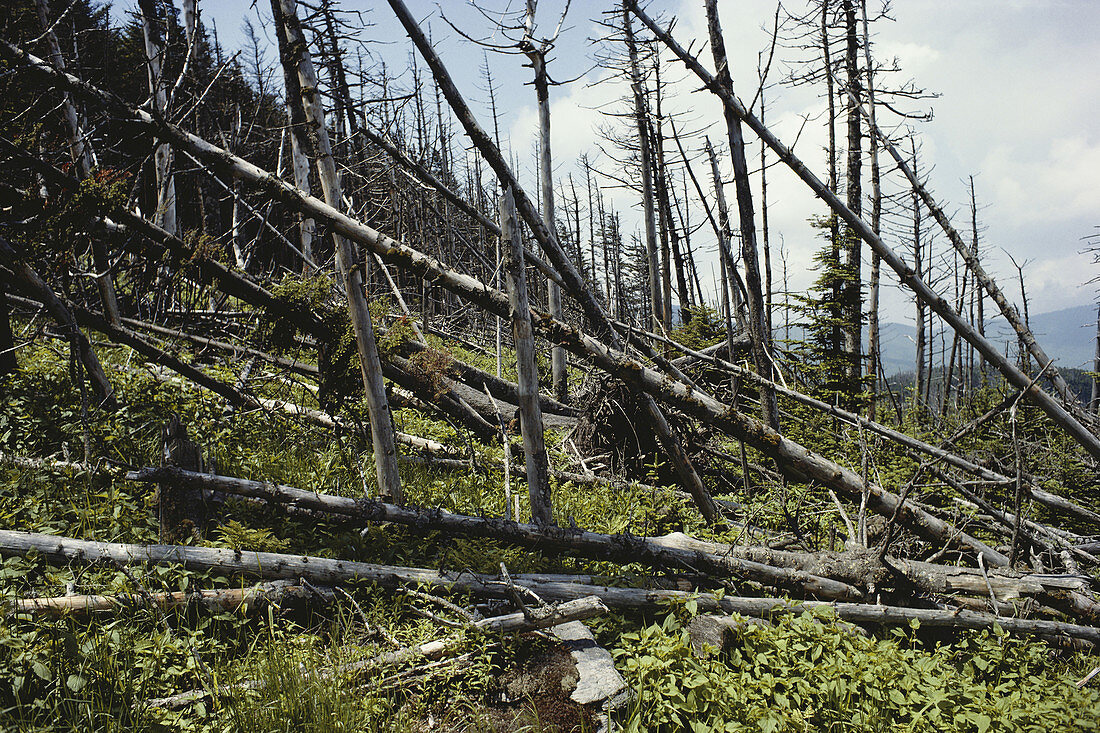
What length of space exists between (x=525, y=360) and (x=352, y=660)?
7.74 ft

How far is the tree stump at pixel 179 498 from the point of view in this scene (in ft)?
12.8

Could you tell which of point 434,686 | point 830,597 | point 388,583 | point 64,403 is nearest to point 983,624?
point 830,597

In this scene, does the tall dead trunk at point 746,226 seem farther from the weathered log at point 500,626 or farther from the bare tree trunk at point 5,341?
the bare tree trunk at point 5,341

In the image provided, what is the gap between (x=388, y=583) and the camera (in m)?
3.78

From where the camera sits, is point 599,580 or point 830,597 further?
point 830,597

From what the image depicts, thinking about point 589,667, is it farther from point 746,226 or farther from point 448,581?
point 746,226

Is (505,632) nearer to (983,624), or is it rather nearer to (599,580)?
(599,580)

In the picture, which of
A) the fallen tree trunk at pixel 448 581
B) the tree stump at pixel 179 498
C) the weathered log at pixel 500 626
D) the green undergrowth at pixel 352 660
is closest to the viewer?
the green undergrowth at pixel 352 660

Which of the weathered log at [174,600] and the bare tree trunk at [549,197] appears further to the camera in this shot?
the bare tree trunk at [549,197]

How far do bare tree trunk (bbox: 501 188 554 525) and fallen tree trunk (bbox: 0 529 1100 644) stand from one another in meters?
0.81

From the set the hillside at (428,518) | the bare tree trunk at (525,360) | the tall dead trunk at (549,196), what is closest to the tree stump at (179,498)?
the hillside at (428,518)

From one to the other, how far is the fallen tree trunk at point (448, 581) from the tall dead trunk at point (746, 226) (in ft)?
9.11

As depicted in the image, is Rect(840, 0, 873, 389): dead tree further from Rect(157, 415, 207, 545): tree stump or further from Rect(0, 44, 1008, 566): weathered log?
Rect(157, 415, 207, 545): tree stump

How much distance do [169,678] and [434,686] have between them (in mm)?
1394
